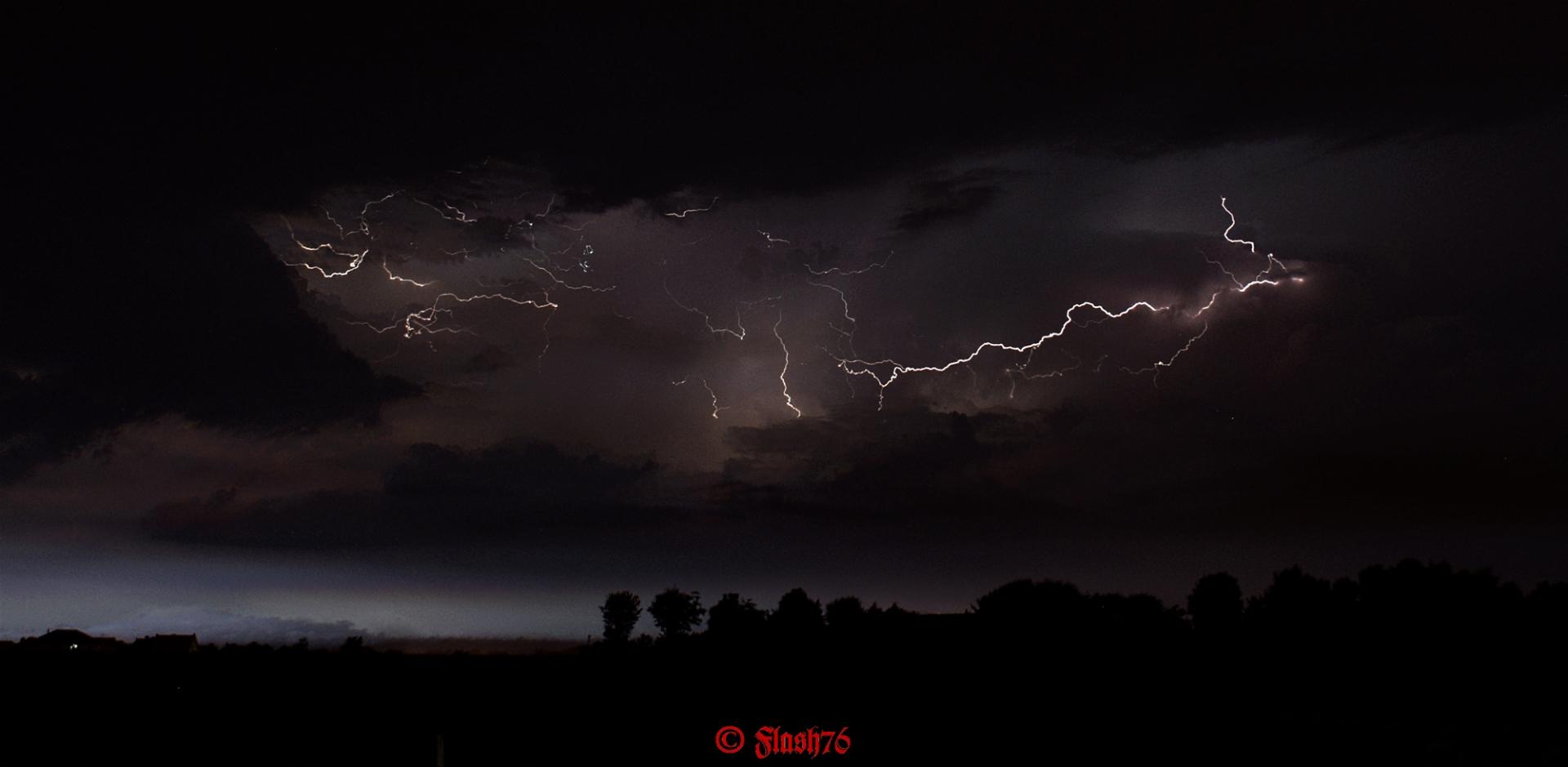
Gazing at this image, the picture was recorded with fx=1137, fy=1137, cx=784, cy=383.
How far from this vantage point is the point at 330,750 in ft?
82.4

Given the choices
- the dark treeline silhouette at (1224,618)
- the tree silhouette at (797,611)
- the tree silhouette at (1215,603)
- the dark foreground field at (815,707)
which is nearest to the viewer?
the dark foreground field at (815,707)

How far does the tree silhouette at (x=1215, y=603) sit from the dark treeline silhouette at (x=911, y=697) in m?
11.4

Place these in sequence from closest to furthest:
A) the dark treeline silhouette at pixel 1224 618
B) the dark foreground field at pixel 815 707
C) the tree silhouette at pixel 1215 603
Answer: the dark foreground field at pixel 815 707
the dark treeline silhouette at pixel 1224 618
the tree silhouette at pixel 1215 603

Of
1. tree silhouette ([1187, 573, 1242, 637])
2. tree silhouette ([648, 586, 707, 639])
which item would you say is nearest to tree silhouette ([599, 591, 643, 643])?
tree silhouette ([648, 586, 707, 639])

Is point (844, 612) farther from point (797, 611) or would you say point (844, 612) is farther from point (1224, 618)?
point (1224, 618)

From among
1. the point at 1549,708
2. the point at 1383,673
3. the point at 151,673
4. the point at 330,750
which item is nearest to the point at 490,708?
the point at 330,750

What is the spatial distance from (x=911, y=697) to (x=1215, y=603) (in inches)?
1570

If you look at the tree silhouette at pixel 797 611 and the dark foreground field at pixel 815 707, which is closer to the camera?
the dark foreground field at pixel 815 707

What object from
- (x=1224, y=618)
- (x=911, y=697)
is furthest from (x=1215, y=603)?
(x=911, y=697)

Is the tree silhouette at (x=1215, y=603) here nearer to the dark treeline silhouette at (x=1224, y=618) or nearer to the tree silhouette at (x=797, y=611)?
the dark treeline silhouette at (x=1224, y=618)

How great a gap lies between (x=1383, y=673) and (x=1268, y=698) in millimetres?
9288

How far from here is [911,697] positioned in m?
31.3

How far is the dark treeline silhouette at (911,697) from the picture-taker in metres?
26.4

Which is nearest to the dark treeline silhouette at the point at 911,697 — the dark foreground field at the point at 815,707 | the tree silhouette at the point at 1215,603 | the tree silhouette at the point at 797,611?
the dark foreground field at the point at 815,707
